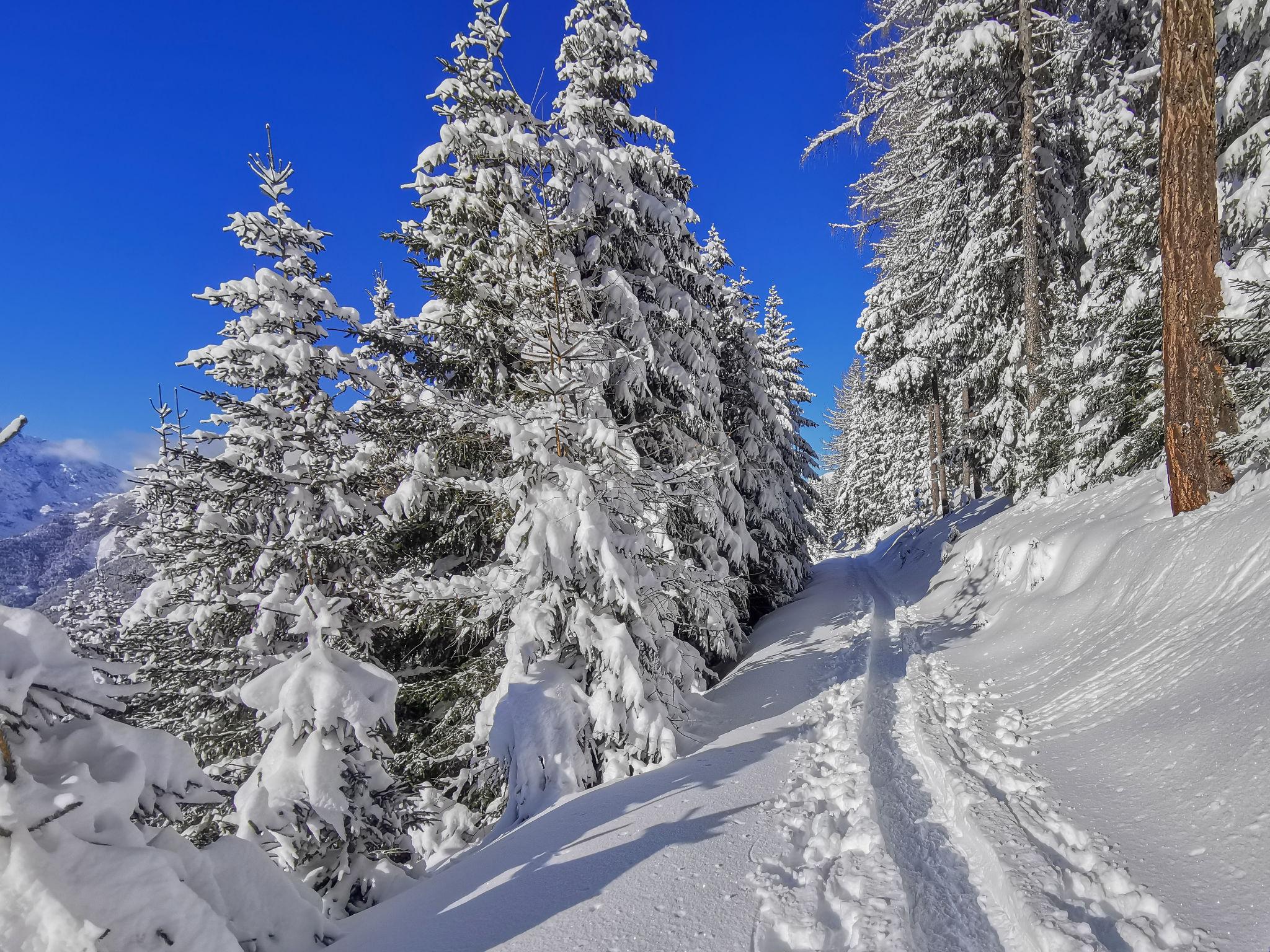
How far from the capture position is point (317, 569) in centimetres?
801

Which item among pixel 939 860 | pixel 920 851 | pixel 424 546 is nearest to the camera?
pixel 939 860

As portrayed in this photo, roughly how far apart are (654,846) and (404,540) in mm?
7331

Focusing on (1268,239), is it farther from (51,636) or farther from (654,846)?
(51,636)

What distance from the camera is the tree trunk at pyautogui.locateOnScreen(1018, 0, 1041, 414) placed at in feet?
42.7

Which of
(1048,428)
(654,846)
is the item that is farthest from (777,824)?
(1048,428)

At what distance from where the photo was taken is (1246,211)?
718 cm

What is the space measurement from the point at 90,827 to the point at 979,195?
20.6 metres

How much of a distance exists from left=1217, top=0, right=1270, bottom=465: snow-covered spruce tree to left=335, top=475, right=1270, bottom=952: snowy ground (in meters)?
1.13

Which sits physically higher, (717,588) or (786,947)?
(717,588)

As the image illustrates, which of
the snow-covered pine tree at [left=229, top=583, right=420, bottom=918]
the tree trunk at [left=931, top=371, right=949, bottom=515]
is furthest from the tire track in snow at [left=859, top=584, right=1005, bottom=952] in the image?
the tree trunk at [left=931, top=371, right=949, bottom=515]

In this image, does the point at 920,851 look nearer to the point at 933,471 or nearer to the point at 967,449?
the point at 967,449

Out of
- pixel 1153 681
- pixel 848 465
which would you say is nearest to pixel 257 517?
pixel 1153 681

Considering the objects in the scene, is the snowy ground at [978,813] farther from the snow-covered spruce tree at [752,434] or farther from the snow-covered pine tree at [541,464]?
the snow-covered spruce tree at [752,434]

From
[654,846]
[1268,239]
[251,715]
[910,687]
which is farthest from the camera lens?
[251,715]
